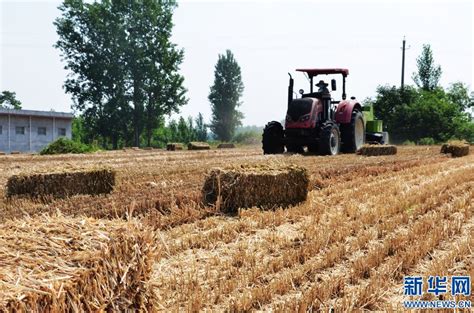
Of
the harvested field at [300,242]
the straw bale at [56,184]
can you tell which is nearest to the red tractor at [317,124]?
the harvested field at [300,242]

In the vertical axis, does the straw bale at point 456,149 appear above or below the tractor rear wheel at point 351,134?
below

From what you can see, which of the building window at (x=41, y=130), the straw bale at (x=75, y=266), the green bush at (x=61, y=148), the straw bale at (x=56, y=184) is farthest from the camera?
the building window at (x=41, y=130)

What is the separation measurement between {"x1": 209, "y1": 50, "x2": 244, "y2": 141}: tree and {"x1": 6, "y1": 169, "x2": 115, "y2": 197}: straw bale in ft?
193

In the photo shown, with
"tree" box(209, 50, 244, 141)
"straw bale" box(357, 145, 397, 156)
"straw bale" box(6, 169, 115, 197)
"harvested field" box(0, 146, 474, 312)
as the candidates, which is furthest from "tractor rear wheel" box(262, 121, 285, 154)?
"tree" box(209, 50, 244, 141)

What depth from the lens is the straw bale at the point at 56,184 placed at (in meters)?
8.26

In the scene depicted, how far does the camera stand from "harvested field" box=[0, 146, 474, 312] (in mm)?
3785

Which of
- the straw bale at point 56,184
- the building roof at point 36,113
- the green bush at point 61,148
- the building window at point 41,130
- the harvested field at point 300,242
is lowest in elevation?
the harvested field at point 300,242

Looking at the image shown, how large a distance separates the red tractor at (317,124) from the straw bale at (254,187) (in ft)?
26.6

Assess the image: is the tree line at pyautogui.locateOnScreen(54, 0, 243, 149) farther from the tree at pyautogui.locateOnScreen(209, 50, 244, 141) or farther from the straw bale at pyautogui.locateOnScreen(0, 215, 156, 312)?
the straw bale at pyautogui.locateOnScreen(0, 215, 156, 312)

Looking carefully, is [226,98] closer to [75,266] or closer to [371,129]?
[371,129]

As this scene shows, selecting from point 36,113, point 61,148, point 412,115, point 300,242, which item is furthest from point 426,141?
point 300,242

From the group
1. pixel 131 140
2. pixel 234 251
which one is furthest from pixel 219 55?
pixel 234 251

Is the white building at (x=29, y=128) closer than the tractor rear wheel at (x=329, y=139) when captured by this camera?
No

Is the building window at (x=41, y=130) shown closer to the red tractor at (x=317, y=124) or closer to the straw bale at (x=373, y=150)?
the red tractor at (x=317, y=124)
